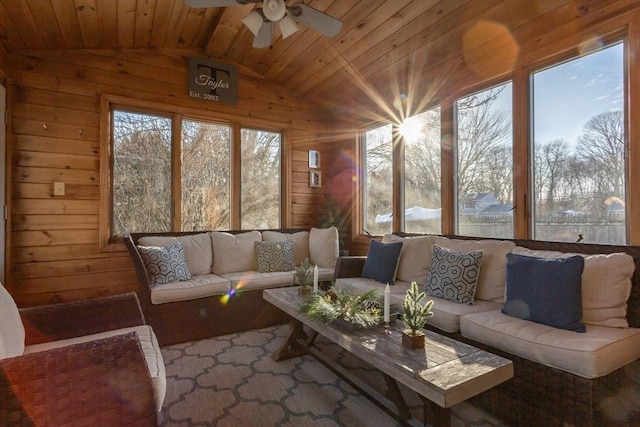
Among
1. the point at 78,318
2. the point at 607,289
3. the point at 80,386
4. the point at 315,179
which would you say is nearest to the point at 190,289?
the point at 78,318

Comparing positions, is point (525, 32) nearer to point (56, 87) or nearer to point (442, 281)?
point (442, 281)

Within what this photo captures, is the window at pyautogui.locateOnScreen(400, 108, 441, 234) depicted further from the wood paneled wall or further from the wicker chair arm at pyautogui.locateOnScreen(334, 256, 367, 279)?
the wood paneled wall

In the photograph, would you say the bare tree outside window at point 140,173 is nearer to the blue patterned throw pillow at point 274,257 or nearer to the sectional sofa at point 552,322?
the blue patterned throw pillow at point 274,257

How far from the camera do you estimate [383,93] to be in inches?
168

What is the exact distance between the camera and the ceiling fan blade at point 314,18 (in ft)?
7.53

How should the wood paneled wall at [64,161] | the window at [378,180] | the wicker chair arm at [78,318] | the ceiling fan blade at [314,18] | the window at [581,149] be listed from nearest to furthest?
the wicker chair arm at [78,318] → the ceiling fan blade at [314,18] → the window at [581,149] → the wood paneled wall at [64,161] → the window at [378,180]

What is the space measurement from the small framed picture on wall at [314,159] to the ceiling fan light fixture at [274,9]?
268 cm

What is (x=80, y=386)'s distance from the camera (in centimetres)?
113

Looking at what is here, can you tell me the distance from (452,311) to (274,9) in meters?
2.32

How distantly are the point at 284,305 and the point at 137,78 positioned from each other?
10.2 feet

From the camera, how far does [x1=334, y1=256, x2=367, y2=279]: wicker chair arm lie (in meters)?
3.39

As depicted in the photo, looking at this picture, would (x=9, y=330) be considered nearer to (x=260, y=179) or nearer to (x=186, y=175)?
(x=186, y=175)

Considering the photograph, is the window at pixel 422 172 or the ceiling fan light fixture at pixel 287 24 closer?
the ceiling fan light fixture at pixel 287 24

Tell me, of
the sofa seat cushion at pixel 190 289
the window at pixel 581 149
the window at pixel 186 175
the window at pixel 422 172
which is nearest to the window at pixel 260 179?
the window at pixel 186 175
